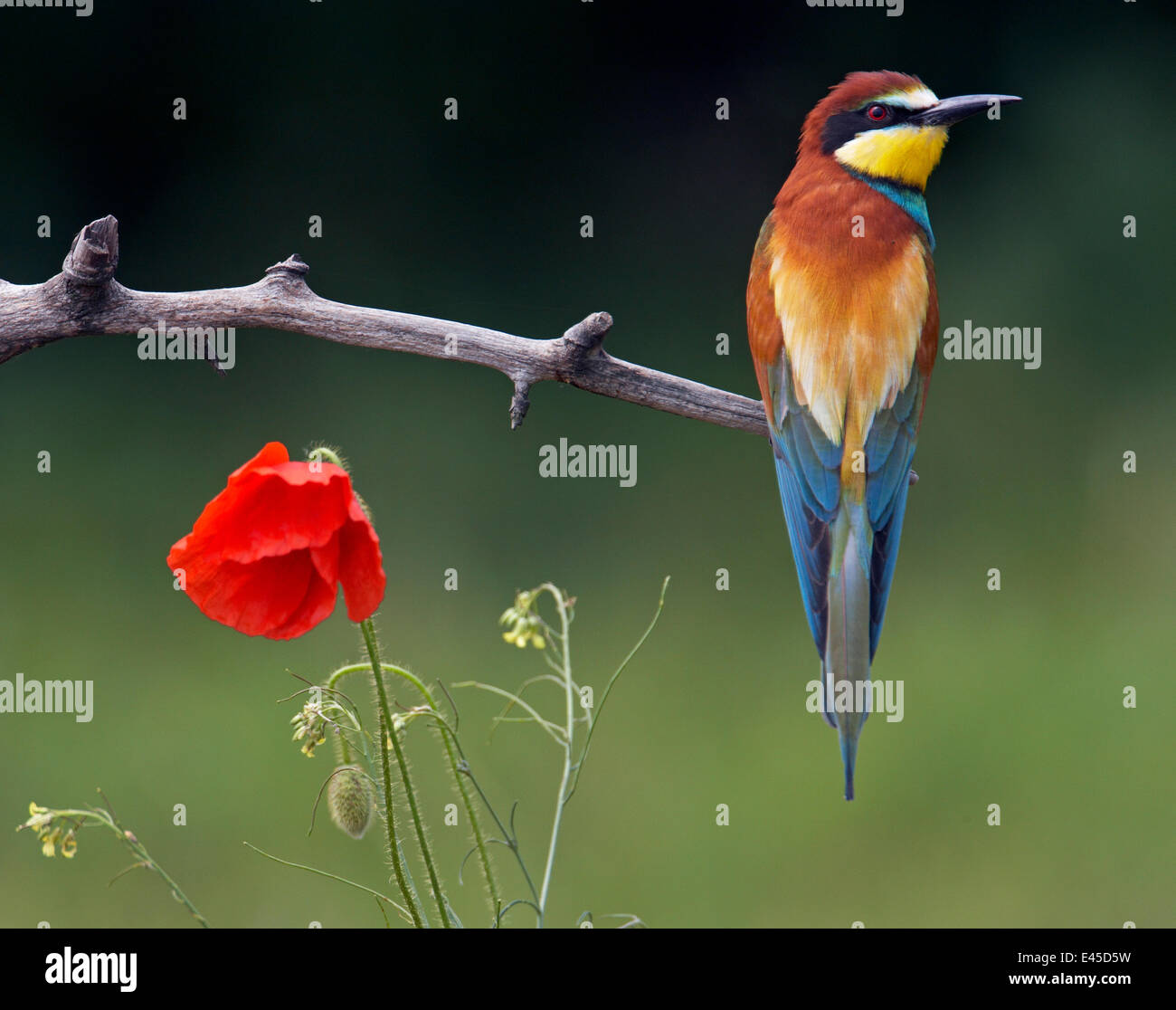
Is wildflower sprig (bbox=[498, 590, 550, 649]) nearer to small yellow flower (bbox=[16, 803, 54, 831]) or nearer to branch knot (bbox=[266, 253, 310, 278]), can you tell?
small yellow flower (bbox=[16, 803, 54, 831])

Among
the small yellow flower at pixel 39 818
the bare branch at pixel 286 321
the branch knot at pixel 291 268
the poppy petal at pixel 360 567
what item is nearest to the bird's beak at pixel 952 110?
the bare branch at pixel 286 321

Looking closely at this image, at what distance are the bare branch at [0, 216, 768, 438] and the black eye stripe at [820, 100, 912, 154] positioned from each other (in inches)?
11.7

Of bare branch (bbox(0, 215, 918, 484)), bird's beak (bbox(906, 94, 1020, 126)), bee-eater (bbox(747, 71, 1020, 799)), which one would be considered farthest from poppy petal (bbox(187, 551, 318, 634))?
bird's beak (bbox(906, 94, 1020, 126))

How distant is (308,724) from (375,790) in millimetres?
102

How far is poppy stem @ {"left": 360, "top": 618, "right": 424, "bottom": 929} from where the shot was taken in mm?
519

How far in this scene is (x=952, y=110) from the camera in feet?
3.04

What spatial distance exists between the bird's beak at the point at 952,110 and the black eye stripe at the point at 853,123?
1 centimetres

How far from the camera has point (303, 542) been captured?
1.69 ft

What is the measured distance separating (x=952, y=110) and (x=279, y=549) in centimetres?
69

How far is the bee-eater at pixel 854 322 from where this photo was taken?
3.11ft

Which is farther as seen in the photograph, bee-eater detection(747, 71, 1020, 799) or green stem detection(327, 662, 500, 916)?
bee-eater detection(747, 71, 1020, 799)

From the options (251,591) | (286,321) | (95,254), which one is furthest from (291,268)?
(251,591)

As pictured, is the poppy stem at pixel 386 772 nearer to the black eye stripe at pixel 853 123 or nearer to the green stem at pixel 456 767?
the green stem at pixel 456 767
